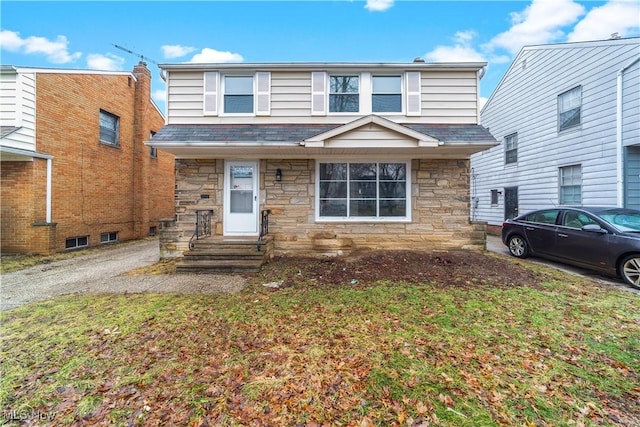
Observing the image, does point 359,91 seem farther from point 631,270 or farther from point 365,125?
point 631,270

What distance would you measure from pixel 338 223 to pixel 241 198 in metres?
2.83

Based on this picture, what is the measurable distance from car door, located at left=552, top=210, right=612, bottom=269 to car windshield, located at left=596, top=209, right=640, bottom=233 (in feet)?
0.67

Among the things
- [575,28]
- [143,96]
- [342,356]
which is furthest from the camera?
[143,96]

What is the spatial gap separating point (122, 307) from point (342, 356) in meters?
3.49

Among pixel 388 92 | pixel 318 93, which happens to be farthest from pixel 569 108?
pixel 318 93

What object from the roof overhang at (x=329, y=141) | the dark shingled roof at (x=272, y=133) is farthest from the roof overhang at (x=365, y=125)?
the dark shingled roof at (x=272, y=133)

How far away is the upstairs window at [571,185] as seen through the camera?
888cm

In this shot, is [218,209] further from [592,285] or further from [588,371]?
[592,285]

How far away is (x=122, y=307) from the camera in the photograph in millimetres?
4117

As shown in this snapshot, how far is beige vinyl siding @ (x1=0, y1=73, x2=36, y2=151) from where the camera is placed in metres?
7.68

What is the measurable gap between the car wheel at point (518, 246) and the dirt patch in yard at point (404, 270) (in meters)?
1.25

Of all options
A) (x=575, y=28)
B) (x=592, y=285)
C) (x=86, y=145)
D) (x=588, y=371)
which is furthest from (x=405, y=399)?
(x=575, y=28)

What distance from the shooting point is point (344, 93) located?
7.90 metres

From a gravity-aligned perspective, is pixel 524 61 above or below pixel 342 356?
above
